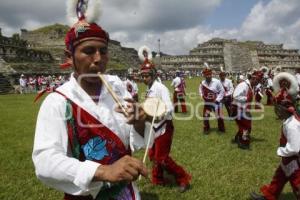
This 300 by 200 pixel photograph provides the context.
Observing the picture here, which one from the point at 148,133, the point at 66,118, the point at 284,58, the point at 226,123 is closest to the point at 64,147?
the point at 66,118

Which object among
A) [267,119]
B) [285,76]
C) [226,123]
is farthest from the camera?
[267,119]

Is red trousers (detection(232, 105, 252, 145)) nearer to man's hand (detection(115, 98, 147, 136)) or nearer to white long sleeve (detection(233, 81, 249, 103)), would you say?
white long sleeve (detection(233, 81, 249, 103))

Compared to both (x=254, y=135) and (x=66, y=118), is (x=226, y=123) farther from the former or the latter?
(x=66, y=118)

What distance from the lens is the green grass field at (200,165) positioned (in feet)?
21.8

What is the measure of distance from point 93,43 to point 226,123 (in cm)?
1300

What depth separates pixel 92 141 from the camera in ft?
8.05

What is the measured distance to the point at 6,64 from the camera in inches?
1559

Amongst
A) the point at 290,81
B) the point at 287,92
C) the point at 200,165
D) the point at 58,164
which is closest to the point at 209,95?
the point at 200,165

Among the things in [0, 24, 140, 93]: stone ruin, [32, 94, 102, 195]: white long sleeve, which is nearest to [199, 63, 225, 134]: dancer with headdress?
[32, 94, 102, 195]: white long sleeve

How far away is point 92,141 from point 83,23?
81 centimetres

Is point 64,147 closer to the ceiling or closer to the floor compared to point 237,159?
closer to the ceiling

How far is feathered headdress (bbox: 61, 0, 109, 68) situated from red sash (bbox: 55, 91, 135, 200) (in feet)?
1.26

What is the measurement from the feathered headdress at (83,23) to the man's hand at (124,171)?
913mm

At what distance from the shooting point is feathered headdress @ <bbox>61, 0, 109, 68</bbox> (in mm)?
2508
